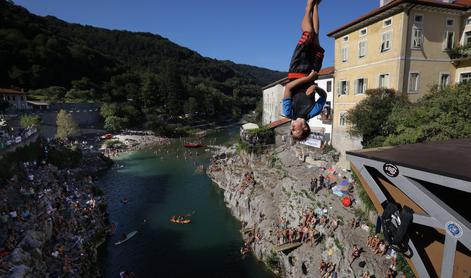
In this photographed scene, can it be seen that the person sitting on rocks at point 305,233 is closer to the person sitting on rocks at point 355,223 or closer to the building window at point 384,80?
the person sitting on rocks at point 355,223

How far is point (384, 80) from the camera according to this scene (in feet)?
58.3

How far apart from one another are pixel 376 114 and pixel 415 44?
16.2 feet

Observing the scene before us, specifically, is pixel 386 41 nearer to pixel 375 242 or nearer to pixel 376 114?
pixel 376 114

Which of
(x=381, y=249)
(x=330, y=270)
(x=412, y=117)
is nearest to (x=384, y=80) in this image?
(x=412, y=117)

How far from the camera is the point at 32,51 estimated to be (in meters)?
75.0

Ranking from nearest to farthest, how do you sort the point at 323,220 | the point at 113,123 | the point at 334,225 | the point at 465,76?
the point at 334,225
the point at 323,220
the point at 465,76
the point at 113,123

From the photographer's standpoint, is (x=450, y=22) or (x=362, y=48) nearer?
(x=450, y=22)

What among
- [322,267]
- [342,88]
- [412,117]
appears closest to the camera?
[412,117]

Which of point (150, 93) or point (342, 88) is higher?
point (150, 93)

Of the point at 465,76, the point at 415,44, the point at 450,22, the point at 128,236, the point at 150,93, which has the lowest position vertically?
the point at 128,236

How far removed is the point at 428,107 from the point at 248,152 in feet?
60.6

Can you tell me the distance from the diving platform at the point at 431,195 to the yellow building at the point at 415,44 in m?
11.8

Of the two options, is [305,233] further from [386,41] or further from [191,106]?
[191,106]

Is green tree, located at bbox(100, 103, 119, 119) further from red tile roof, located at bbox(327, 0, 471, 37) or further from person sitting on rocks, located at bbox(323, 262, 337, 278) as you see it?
person sitting on rocks, located at bbox(323, 262, 337, 278)
